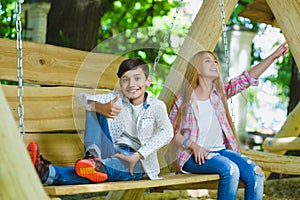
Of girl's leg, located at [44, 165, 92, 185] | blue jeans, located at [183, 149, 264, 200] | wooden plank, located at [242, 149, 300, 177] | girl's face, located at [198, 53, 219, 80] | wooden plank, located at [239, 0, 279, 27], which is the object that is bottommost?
wooden plank, located at [242, 149, 300, 177]

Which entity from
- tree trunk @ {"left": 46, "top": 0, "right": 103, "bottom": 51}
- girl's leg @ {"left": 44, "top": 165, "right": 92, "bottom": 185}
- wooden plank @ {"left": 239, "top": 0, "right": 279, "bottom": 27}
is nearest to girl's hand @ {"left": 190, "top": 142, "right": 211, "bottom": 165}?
girl's leg @ {"left": 44, "top": 165, "right": 92, "bottom": 185}

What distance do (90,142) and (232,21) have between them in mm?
5585

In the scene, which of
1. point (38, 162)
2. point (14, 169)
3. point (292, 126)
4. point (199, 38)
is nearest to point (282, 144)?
point (292, 126)

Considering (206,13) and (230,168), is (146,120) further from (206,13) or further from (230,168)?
(206,13)

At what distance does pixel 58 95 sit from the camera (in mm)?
3492

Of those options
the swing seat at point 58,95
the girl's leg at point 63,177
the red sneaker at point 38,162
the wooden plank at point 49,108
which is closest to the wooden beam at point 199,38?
the swing seat at point 58,95

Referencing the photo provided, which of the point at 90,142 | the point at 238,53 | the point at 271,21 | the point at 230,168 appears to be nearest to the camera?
the point at 90,142

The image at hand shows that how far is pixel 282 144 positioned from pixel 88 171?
119 inches

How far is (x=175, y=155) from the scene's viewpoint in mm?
3357

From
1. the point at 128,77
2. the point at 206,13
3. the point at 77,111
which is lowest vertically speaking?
the point at 77,111

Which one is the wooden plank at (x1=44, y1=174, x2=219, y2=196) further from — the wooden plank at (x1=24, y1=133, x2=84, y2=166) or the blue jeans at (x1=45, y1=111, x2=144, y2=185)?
the wooden plank at (x1=24, y1=133, x2=84, y2=166)

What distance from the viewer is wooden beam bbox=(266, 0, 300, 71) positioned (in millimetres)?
3541

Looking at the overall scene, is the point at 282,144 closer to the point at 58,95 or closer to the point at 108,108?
the point at 58,95

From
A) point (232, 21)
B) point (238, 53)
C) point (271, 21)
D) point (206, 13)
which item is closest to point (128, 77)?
point (206, 13)
